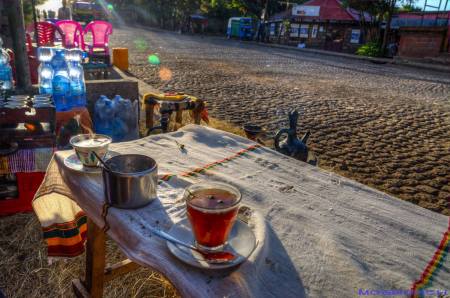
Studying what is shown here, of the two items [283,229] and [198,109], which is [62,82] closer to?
[198,109]

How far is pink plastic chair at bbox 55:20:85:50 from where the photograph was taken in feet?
27.0

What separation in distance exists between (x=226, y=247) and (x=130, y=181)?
45 centimetres

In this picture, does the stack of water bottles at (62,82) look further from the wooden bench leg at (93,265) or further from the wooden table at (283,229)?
the wooden bench leg at (93,265)

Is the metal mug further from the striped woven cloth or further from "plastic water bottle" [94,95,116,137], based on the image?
"plastic water bottle" [94,95,116,137]

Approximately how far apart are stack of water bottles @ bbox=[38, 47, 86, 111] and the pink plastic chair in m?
4.19

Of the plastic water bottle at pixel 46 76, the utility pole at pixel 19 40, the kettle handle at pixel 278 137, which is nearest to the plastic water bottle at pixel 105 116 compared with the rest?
the plastic water bottle at pixel 46 76

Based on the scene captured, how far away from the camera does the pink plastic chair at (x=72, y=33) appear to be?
324 inches

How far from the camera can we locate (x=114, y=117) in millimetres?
4363

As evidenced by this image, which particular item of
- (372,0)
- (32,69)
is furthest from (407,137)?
(372,0)

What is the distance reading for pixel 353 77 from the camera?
13.4m

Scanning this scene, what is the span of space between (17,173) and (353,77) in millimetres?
12790

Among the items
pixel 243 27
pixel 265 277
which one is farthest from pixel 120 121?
pixel 243 27

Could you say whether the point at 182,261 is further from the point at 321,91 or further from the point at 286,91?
the point at 321,91

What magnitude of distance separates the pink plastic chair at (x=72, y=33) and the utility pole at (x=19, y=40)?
380 cm
